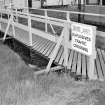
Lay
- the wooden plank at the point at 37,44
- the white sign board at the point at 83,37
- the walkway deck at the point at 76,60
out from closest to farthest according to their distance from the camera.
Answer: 1. the white sign board at the point at 83,37
2. the walkway deck at the point at 76,60
3. the wooden plank at the point at 37,44

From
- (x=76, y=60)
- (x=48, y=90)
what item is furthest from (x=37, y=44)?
(x=48, y=90)

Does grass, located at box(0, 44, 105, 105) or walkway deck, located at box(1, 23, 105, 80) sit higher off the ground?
walkway deck, located at box(1, 23, 105, 80)

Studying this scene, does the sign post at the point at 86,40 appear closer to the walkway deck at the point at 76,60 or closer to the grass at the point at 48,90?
the walkway deck at the point at 76,60

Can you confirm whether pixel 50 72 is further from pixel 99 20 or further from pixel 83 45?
pixel 99 20

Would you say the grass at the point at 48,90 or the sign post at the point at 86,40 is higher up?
the sign post at the point at 86,40

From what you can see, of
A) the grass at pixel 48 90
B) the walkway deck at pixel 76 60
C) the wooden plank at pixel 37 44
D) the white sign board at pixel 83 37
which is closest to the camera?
the grass at pixel 48 90

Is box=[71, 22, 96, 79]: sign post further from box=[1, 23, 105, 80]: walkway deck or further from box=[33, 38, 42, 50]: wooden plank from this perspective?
Result: box=[33, 38, 42, 50]: wooden plank

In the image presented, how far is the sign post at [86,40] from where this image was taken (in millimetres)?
4672

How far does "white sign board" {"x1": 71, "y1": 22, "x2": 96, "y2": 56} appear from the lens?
466cm

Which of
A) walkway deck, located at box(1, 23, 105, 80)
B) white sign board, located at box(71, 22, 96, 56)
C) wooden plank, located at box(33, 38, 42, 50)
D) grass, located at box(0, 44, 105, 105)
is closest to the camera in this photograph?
grass, located at box(0, 44, 105, 105)

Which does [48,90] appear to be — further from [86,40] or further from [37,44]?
[37,44]

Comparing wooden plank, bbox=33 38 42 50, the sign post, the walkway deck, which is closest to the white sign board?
the sign post

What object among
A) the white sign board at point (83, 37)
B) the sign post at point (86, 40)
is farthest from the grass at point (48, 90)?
the white sign board at point (83, 37)

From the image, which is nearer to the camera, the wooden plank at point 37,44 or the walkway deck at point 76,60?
the walkway deck at point 76,60
